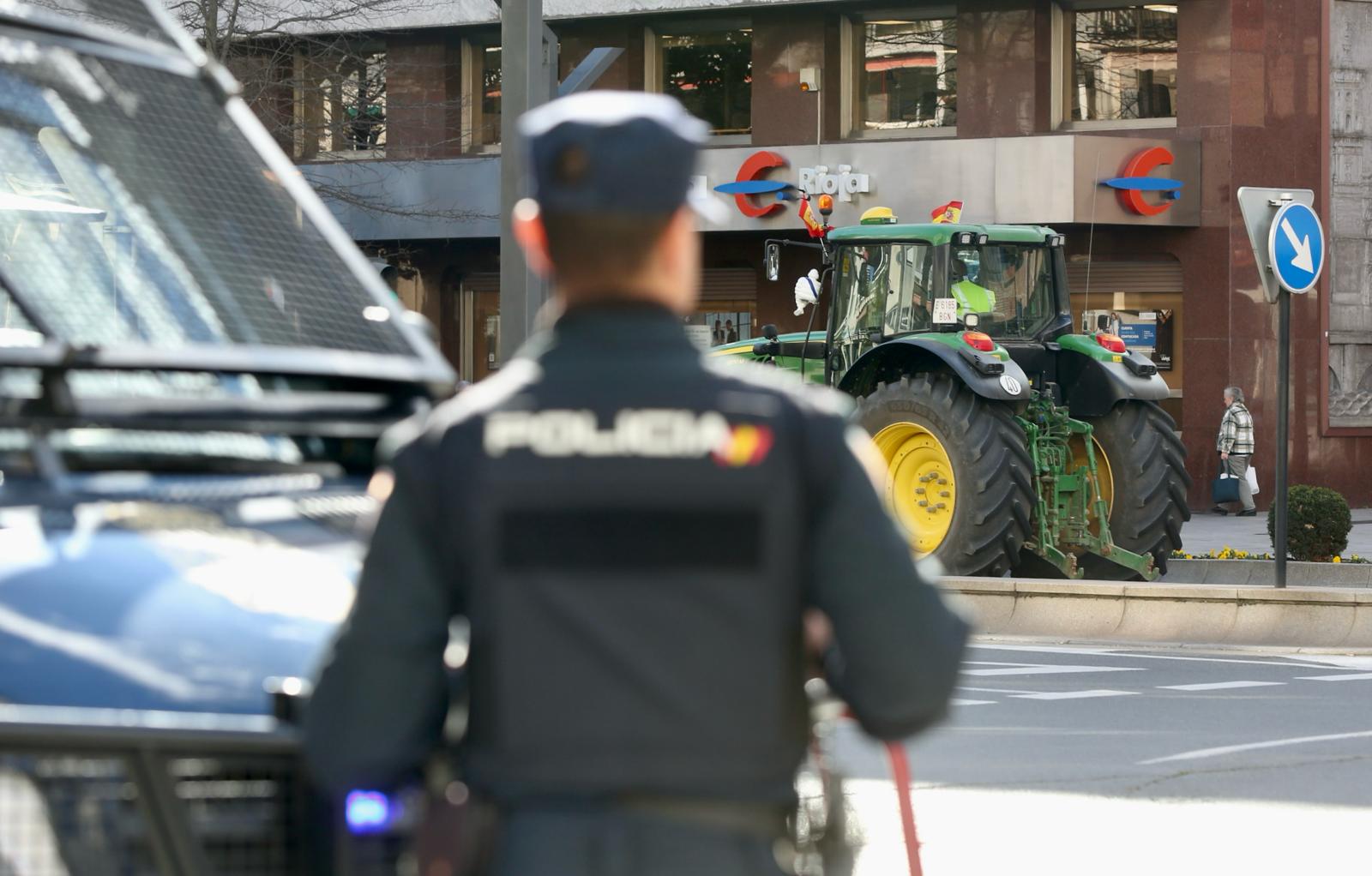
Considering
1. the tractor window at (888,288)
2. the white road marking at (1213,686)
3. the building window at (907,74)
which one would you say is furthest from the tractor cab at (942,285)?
the building window at (907,74)

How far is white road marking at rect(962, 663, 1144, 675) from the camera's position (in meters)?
11.7

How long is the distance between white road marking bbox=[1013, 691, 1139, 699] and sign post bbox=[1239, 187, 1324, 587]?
3.14 m

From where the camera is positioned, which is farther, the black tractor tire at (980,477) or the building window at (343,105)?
the building window at (343,105)

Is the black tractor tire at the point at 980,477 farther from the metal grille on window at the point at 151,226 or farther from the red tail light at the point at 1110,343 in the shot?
the metal grille on window at the point at 151,226

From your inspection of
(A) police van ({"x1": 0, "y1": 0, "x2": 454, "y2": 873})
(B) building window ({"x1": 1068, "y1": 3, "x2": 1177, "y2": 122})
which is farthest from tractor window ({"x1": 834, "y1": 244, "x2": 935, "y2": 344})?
(B) building window ({"x1": 1068, "y1": 3, "x2": 1177, "y2": 122})

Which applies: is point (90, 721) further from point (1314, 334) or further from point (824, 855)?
point (1314, 334)

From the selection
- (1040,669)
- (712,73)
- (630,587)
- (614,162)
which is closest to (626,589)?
(630,587)

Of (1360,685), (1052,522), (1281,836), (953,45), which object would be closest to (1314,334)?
(953,45)

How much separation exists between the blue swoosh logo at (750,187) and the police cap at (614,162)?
1077 inches

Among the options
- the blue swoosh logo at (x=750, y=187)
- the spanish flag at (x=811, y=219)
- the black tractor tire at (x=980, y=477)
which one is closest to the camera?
the black tractor tire at (x=980, y=477)

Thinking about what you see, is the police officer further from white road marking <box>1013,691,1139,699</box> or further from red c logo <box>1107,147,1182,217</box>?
red c logo <box>1107,147,1182,217</box>

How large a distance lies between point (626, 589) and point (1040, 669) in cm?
1001

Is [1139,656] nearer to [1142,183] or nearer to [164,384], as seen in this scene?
[164,384]

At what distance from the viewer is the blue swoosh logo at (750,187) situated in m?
29.5
